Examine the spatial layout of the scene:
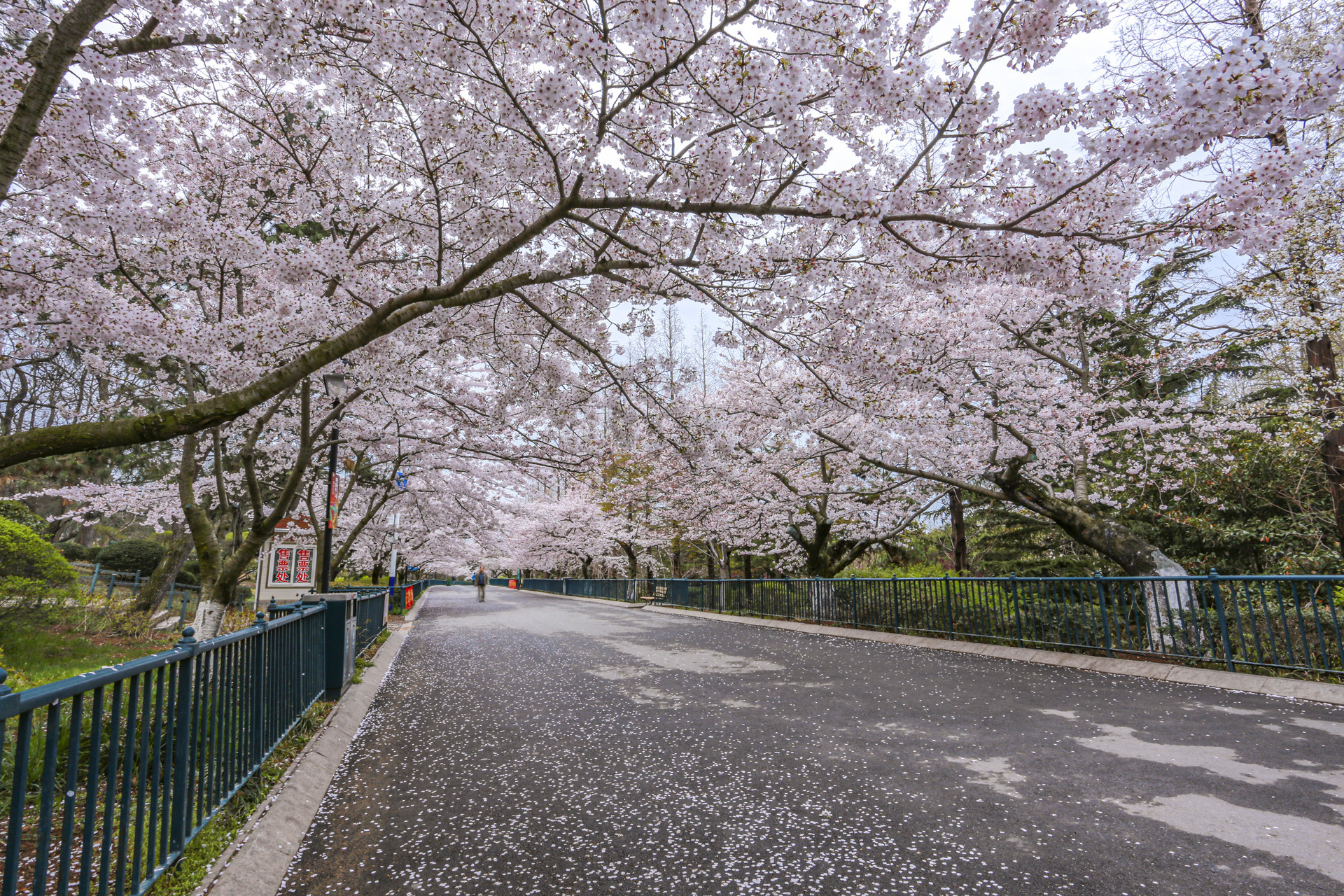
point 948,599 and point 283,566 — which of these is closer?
point 948,599

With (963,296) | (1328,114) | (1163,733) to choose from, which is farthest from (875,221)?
(1328,114)

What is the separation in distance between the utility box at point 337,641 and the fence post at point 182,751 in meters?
4.26

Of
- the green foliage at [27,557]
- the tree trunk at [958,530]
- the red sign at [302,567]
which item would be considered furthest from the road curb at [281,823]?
the tree trunk at [958,530]

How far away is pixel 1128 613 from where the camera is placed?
877 cm

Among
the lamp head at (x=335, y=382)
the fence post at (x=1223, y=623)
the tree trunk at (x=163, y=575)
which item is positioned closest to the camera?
the fence post at (x=1223, y=623)

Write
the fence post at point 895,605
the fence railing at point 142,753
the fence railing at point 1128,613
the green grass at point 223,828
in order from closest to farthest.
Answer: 1. the fence railing at point 142,753
2. the green grass at point 223,828
3. the fence railing at point 1128,613
4. the fence post at point 895,605

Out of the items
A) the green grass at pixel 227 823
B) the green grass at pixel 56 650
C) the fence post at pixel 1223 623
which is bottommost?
the green grass at pixel 56 650

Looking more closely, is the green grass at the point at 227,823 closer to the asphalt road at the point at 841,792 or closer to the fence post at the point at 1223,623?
the asphalt road at the point at 841,792

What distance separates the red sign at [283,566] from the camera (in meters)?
14.6

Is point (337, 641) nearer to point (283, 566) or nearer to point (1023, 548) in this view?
point (283, 566)

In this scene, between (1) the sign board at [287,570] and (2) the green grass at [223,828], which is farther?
(1) the sign board at [287,570]

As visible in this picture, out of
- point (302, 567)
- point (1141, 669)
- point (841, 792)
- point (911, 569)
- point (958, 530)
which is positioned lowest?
point (1141, 669)

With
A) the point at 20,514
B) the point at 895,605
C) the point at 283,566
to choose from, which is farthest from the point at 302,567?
the point at 895,605

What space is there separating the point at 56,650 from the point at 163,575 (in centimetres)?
642
